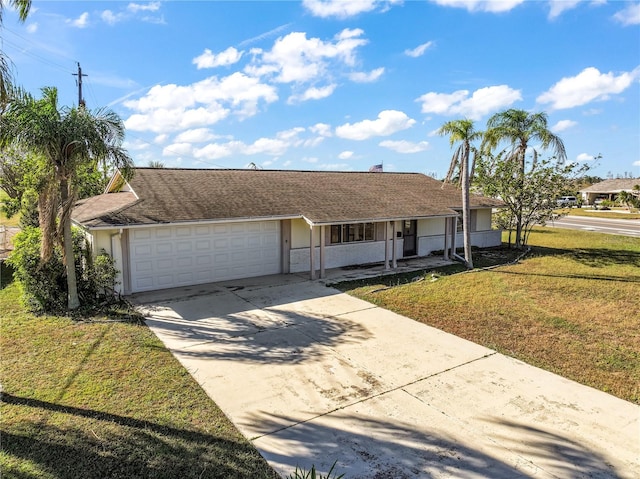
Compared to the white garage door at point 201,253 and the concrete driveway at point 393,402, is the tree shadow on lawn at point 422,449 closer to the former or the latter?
the concrete driveway at point 393,402

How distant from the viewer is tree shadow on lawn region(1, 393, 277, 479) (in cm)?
448

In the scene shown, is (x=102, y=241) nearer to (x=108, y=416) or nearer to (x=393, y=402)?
(x=108, y=416)

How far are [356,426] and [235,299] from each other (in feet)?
22.0

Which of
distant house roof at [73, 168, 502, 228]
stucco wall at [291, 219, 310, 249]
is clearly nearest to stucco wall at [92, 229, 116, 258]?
distant house roof at [73, 168, 502, 228]

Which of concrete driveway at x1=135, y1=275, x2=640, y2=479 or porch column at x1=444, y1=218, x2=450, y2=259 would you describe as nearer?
concrete driveway at x1=135, y1=275, x2=640, y2=479

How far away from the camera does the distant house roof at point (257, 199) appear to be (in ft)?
40.0

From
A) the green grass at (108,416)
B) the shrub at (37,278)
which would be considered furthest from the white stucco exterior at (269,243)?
the green grass at (108,416)

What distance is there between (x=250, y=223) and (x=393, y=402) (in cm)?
910

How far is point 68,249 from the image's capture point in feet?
32.2

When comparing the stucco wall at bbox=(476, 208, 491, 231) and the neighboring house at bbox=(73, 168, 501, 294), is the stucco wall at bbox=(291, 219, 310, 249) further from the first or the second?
the stucco wall at bbox=(476, 208, 491, 231)

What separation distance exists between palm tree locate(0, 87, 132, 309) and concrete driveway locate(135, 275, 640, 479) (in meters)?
3.16

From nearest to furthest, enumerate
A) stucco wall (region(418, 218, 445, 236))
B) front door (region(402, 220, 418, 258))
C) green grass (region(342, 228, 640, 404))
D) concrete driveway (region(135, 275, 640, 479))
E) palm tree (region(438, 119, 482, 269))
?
concrete driveway (region(135, 275, 640, 479)) < green grass (region(342, 228, 640, 404)) < palm tree (region(438, 119, 482, 269)) < front door (region(402, 220, 418, 258)) < stucco wall (region(418, 218, 445, 236))

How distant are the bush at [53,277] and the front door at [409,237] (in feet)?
39.0

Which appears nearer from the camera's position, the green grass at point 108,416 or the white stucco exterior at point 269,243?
the green grass at point 108,416
